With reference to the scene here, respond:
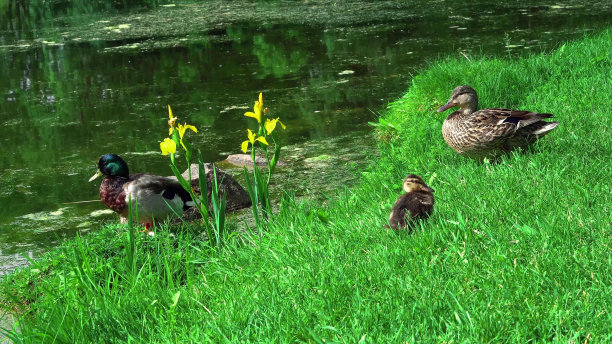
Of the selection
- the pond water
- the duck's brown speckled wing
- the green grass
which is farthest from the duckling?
the pond water

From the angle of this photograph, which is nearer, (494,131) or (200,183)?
(200,183)

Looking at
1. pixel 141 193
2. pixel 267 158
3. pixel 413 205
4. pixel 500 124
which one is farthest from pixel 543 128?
pixel 141 193

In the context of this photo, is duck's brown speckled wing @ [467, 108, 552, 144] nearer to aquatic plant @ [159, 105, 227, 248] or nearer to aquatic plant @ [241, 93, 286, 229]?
aquatic plant @ [241, 93, 286, 229]

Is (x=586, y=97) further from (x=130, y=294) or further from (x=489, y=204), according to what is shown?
(x=130, y=294)

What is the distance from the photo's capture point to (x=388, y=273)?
122 inches

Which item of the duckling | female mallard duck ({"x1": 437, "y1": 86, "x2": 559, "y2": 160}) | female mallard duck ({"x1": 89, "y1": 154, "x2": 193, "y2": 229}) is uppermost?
female mallard duck ({"x1": 437, "y1": 86, "x2": 559, "y2": 160})

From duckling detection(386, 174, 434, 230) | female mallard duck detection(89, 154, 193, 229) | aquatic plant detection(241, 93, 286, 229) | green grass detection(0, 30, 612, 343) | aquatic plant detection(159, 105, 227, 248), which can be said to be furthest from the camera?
female mallard duck detection(89, 154, 193, 229)

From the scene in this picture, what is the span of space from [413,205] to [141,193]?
2.22 meters

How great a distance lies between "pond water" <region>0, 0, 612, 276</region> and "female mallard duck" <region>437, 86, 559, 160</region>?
132cm

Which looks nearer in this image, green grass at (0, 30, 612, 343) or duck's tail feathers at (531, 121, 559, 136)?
green grass at (0, 30, 612, 343)

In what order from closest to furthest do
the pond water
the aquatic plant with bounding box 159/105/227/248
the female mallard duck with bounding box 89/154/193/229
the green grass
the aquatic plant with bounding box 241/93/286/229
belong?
1. the green grass
2. the aquatic plant with bounding box 159/105/227/248
3. the aquatic plant with bounding box 241/93/286/229
4. the female mallard duck with bounding box 89/154/193/229
5. the pond water

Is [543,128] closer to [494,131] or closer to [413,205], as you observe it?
[494,131]

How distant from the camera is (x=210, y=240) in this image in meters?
4.11

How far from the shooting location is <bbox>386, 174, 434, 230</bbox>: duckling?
11.6 feet
